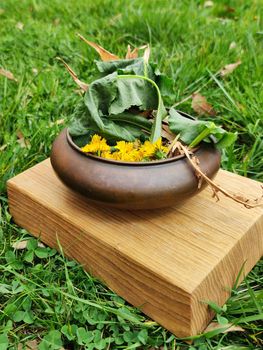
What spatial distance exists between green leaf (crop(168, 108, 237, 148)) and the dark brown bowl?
0.03 meters

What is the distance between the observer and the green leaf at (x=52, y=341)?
3.72ft

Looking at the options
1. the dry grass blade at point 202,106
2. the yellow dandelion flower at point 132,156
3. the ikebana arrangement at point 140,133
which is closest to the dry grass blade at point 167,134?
the ikebana arrangement at point 140,133

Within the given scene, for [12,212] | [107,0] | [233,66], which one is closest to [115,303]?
[12,212]

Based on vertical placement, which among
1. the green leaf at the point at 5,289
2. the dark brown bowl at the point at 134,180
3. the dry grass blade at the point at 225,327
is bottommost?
the green leaf at the point at 5,289

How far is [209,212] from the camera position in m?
1.30

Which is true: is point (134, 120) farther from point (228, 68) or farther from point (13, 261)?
point (228, 68)

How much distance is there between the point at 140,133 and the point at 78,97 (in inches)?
35.7

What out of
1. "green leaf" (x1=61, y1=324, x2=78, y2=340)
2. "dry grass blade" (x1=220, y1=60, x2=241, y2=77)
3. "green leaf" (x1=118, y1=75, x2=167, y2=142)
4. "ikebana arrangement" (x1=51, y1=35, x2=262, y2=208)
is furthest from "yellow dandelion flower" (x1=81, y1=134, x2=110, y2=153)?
"dry grass blade" (x1=220, y1=60, x2=241, y2=77)

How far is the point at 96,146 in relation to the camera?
47.8 inches

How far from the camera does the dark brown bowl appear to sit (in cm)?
116

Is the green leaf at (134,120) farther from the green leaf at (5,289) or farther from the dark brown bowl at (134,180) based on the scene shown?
the green leaf at (5,289)

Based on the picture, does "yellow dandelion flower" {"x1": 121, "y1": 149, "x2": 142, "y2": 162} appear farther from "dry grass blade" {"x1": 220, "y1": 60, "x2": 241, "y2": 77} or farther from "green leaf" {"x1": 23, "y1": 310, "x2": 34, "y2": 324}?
"dry grass blade" {"x1": 220, "y1": 60, "x2": 241, "y2": 77}

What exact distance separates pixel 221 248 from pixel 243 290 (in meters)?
0.18

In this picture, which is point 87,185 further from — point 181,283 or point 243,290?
point 243,290
